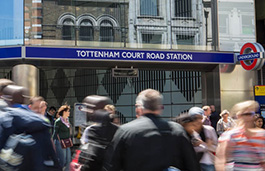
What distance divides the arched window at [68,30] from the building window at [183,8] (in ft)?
12.6

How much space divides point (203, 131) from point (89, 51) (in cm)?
784

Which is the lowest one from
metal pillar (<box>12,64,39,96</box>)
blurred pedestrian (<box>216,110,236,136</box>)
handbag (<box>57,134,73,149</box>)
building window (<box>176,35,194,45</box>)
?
handbag (<box>57,134,73,149</box>)

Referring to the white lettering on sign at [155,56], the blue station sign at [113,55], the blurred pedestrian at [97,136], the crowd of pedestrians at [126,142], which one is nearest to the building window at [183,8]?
the blue station sign at [113,55]

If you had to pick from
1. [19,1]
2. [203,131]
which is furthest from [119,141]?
[19,1]

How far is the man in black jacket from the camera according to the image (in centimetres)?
352

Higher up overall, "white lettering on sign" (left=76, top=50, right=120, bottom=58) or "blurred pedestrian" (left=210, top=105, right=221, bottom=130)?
"white lettering on sign" (left=76, top=50, right=120, bottom=58)

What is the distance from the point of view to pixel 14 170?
12.6 feet

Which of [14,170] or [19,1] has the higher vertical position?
[19,1]

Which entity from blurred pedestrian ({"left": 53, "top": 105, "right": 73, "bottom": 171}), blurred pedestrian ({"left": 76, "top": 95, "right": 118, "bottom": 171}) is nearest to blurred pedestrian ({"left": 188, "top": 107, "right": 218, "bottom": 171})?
blurred pedestrian ({"left": 76, "top": 95, "right": 118, "bottom": 171})

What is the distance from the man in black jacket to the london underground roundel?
11349 mm

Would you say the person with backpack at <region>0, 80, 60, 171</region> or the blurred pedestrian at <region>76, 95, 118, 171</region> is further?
the blurred pedestrian at <region>76, 95, 118, 171</region>

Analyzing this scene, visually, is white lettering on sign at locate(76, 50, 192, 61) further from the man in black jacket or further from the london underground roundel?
the man in black jacket

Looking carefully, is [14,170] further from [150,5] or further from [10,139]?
[150,5]

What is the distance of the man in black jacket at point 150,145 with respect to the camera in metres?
3.52
